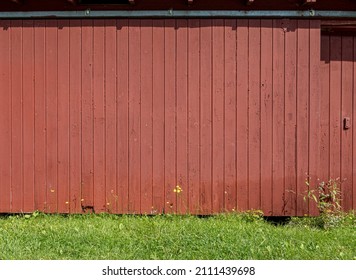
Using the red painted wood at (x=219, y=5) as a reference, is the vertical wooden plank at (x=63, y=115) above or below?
below

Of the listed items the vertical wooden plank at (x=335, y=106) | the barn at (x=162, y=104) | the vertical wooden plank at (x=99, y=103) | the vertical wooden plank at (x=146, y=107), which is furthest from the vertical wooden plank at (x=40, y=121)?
the vertical wooden plank at (x=335, y=106)

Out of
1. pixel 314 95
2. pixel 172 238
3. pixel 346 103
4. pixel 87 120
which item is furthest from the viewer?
pixel 346 103

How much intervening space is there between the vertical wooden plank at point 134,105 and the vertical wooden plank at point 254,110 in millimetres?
1471

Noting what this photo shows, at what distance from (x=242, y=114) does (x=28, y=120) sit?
9.41 ft

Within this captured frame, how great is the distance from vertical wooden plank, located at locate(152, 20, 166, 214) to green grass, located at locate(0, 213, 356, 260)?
304 millimetres

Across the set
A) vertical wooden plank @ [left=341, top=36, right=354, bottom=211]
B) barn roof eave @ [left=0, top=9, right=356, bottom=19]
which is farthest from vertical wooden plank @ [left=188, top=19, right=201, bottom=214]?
vertical wooden plank @ [left=341, top=36, right=354, bottom=211]

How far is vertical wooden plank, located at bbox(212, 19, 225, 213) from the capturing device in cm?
571

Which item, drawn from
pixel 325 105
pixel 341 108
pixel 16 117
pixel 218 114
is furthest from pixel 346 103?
pixel 16 117

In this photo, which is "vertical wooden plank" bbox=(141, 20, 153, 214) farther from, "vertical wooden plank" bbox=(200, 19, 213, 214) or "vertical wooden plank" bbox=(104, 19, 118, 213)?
"vertical wooden plank" bbox=(200, 19, 213, 214)

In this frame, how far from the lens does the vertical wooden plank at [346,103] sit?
19.6ft

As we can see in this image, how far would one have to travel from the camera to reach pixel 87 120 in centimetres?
578

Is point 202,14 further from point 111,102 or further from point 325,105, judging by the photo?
point 325,105

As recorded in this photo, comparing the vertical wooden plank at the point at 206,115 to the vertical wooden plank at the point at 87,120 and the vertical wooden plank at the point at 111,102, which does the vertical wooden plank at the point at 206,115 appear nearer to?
the vertical wooden plank at the point at 111,102

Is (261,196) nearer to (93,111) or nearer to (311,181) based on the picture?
(311,181)
